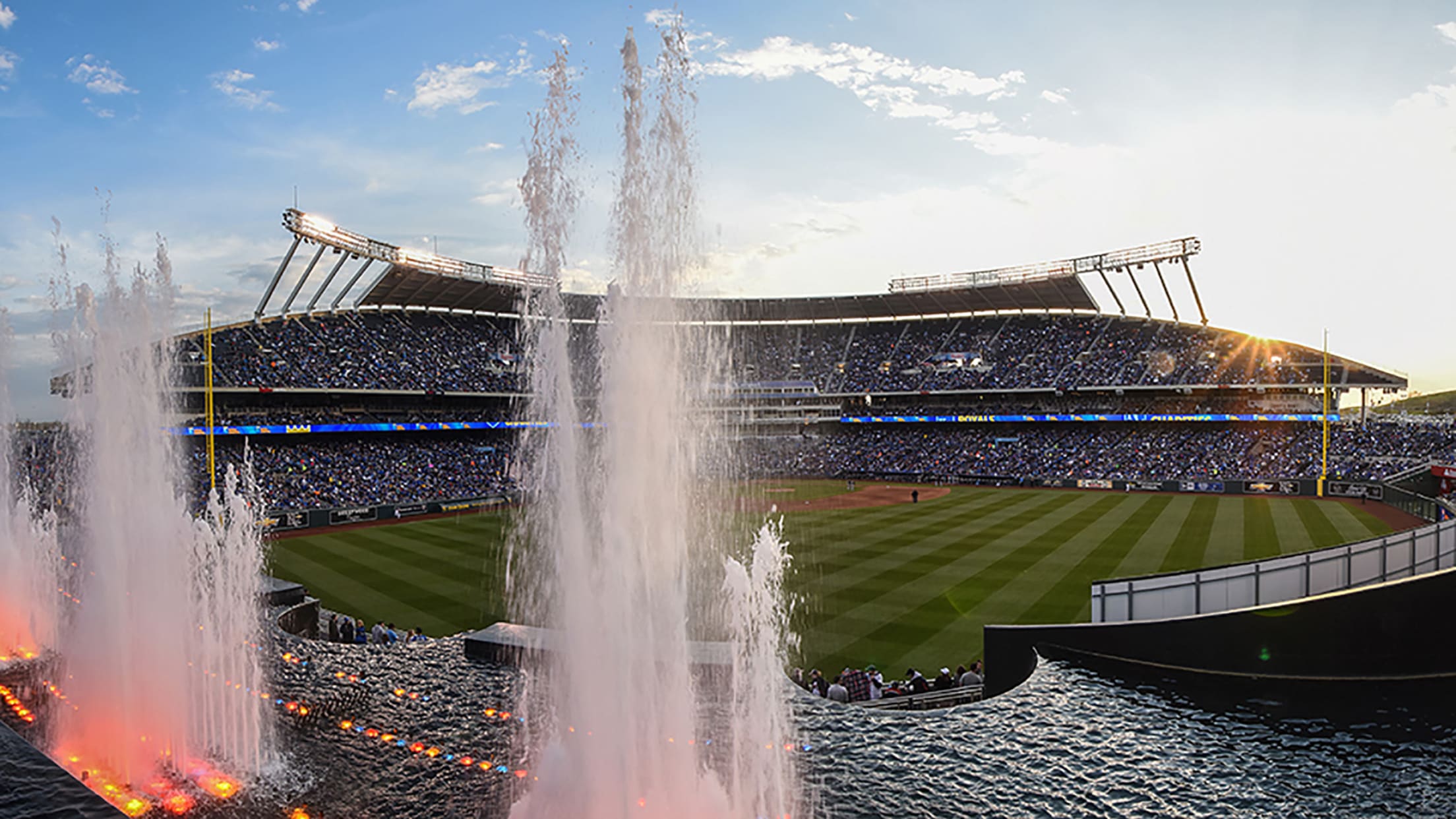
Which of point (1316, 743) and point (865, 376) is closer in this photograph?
point (1316, 743)

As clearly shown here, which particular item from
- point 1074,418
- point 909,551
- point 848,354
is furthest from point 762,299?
point 909,551

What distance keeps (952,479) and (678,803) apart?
50.6 meters

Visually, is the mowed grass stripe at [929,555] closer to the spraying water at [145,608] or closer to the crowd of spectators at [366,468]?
the spraying water at [145,608]

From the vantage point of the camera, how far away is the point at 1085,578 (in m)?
22.2

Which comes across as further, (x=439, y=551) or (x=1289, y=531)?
(x=1289, y=531)

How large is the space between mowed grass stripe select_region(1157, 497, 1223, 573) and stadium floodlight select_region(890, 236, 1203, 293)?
24921mm

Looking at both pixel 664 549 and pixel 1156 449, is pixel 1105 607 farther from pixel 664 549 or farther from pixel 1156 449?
pixel 1156 449

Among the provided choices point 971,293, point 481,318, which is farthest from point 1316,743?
point 481,318

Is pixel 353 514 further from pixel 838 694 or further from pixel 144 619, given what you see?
pixel 838 694

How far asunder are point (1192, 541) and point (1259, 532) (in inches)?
168

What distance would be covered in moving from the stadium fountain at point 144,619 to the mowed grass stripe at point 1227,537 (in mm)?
23983

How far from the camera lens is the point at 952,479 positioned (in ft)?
184

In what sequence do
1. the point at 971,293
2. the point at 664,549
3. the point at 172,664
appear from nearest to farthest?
the point at 664,549 → the point at 172,664 → the point at 971,293

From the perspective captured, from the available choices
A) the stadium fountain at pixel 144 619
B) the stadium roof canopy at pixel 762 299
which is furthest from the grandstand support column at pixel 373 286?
the stadium fountain at pixel 144 619
